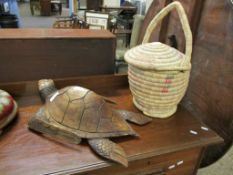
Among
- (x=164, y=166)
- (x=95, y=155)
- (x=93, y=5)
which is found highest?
(x=93, y=5)

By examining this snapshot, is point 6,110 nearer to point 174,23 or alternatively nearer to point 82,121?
point 82,121

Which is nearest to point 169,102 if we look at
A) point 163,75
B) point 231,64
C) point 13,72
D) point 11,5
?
point 163,75

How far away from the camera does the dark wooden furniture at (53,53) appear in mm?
833

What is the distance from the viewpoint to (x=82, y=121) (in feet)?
1.99

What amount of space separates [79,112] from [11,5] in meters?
3.21

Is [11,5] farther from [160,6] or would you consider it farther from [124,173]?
[124,173]

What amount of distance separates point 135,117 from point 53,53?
46 cm

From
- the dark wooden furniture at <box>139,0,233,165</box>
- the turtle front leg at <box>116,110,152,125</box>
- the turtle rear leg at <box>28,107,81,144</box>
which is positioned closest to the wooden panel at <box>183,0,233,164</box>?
the dark wooden furniture at <box>139,0,233,165</box>

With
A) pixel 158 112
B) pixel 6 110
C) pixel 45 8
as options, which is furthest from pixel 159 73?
pixel 45 8

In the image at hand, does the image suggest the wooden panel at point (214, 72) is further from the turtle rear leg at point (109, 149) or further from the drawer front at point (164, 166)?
the turtle rear leg at point (109, 149)

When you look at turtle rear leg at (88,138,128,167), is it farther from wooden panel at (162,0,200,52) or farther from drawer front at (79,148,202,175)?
wooden panel at (162,0,200,52)

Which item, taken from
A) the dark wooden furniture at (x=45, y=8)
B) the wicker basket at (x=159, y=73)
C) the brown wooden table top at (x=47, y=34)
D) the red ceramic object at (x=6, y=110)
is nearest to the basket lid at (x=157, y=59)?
the wicker basket at (x=159, y=73)

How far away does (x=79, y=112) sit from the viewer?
0.61 metres

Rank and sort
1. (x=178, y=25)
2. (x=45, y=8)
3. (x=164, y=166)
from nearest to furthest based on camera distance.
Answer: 1. (x=164, y=166)
2. (x=178, y=25)
3. (x=45, y=8)
